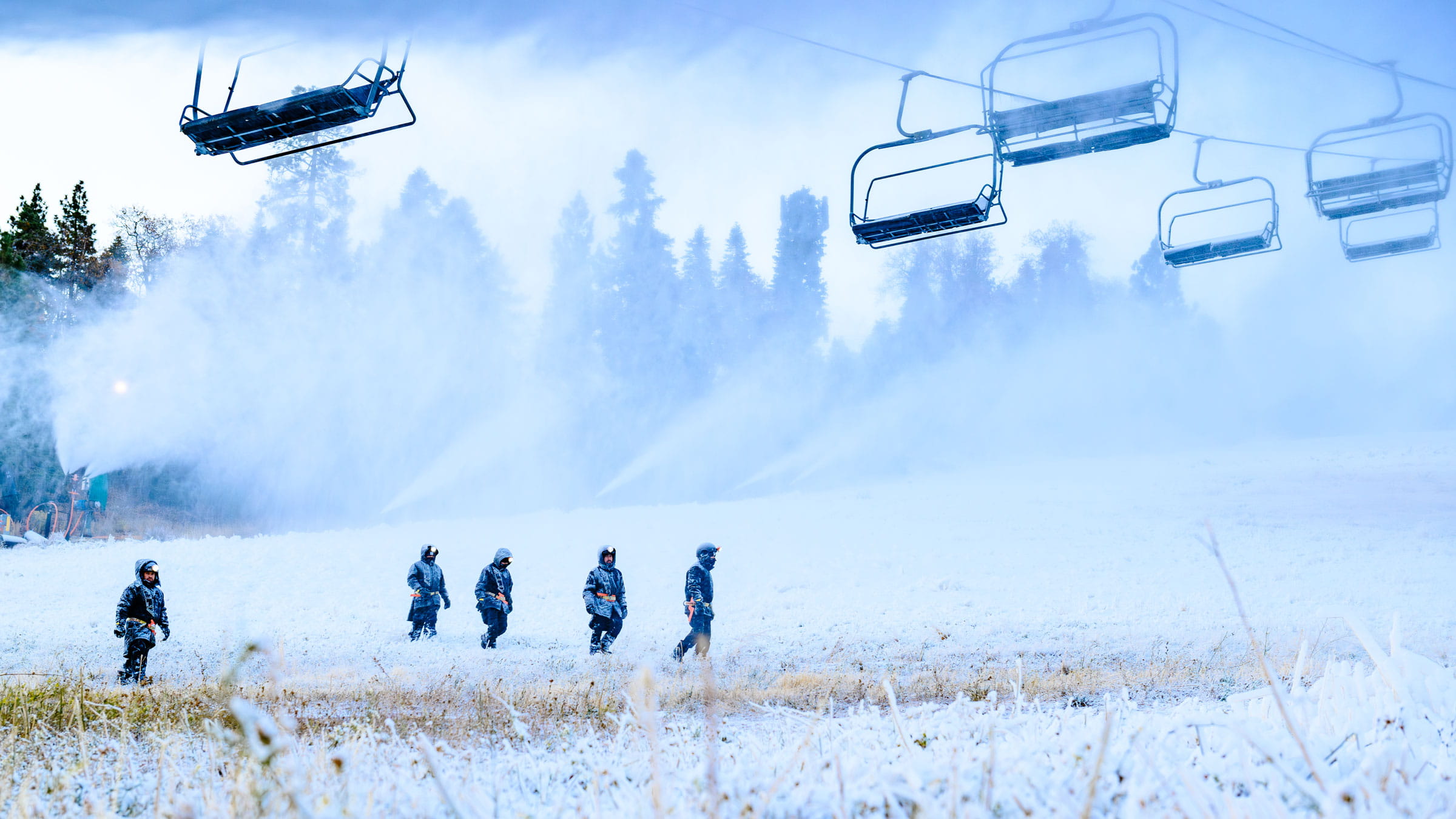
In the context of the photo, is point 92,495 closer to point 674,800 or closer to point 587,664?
point 587,664

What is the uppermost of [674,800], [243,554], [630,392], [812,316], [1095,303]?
[1095,303]

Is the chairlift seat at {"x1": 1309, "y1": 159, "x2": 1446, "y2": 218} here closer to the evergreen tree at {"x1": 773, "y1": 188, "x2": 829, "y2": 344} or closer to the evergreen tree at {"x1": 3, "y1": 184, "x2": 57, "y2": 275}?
the evergreen tree at {"x1": 773, "y1": 188, "x2": 829, "y2": 344}

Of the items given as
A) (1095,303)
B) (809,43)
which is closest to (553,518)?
(809,43)

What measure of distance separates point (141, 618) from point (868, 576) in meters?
13.5

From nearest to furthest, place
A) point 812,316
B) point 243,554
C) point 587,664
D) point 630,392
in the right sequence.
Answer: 1. point 587,664
2. point 243,554
3. point 630,392
4. point 812,316

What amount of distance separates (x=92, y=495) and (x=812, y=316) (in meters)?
31.5

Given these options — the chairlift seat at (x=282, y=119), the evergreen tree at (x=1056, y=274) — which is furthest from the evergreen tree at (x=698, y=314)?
the chairlift seat at (x=282, y=119)

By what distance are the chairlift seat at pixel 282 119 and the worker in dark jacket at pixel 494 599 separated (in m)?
7.86

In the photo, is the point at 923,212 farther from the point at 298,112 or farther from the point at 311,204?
the point at 311,204

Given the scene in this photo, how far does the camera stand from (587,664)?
35.9ft

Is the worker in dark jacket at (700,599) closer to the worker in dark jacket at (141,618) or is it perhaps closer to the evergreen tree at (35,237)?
the worker in dark jacket at (141,618)

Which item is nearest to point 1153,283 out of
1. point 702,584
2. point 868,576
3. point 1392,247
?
point 868,576

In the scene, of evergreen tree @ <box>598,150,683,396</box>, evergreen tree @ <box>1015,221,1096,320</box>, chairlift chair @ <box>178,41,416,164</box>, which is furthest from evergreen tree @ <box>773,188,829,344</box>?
chairlift chair @ <box>178,41,416,164</box>

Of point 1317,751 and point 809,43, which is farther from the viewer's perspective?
point 809,43
